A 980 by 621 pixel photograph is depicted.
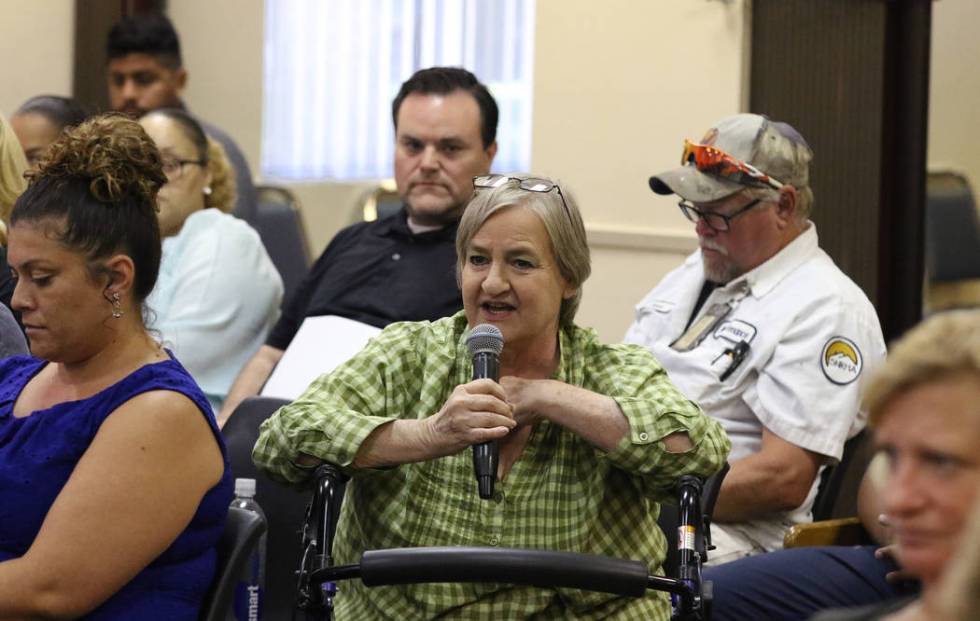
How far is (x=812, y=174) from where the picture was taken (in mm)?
4484

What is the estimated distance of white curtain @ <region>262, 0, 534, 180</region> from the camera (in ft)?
18.9

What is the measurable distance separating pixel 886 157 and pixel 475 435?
273cm

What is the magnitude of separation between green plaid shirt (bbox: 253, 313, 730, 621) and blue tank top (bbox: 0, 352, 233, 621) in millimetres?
205

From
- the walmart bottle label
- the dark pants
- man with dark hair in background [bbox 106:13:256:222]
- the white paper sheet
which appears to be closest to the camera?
the walmart bottle label

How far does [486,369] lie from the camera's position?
7.11 ft

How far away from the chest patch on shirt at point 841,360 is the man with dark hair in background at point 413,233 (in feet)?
3.08

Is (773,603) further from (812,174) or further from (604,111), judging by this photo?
(604,111)

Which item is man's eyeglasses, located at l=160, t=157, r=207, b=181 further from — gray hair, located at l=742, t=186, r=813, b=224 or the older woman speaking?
the older woman speaking

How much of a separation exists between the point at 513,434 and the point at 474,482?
11cm

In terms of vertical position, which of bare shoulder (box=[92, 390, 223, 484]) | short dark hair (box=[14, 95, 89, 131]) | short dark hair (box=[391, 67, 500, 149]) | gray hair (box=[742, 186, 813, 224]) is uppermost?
short dark hair (box=[391, 67, 500, 149])

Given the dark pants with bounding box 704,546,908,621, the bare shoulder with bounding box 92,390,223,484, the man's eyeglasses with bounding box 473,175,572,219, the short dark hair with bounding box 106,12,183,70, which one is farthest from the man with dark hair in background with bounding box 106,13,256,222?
the bare shoulder with bounding box 92,390,223,484

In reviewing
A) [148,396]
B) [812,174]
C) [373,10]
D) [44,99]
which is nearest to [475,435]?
[148,396]

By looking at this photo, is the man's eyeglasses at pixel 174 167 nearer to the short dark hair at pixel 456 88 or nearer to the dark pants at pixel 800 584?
the short dark hair at pixel 456 88

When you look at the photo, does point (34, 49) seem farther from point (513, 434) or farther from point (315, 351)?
point (513, 434)
